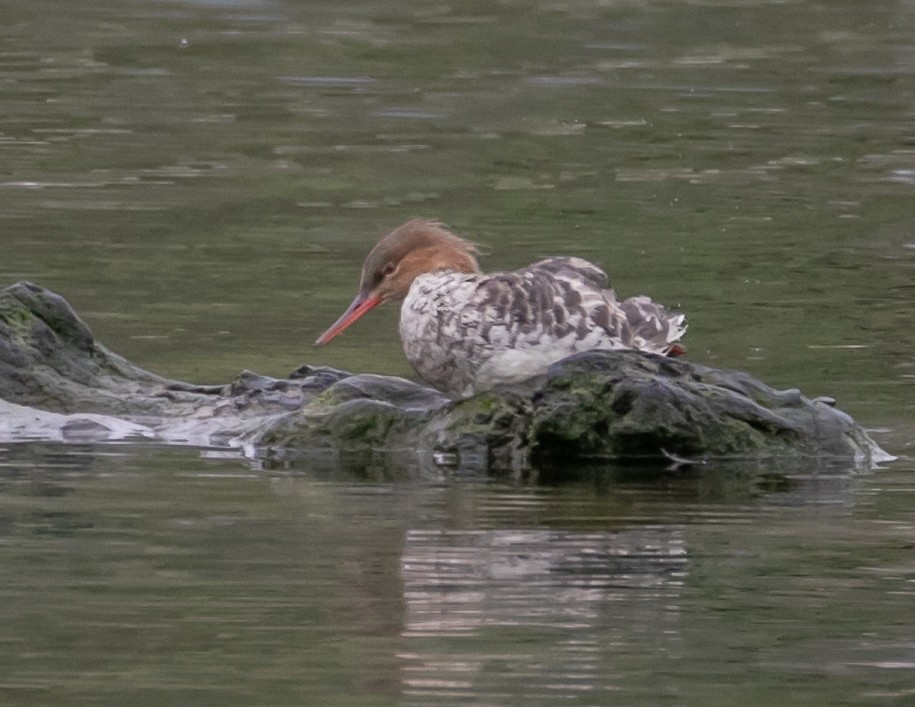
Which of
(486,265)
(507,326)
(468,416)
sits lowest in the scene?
(486,265)

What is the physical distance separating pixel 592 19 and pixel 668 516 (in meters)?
14.9

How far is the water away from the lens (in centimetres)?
624

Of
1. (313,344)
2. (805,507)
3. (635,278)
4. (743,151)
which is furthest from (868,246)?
(805,507)

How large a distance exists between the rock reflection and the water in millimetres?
16

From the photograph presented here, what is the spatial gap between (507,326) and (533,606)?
2482 mm

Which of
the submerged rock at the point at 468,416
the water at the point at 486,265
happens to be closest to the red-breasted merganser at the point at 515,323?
the submerged rock at the point at 468,416

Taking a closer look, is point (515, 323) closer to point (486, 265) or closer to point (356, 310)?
point (356, 310)

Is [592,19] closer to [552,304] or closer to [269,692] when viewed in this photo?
[552,304]

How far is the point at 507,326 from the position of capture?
8.95 meters

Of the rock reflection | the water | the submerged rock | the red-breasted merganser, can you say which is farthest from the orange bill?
the rock reflection

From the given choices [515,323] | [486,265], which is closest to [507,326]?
[515,323]

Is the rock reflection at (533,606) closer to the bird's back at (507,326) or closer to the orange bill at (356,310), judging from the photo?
the bird's back at (507,326)

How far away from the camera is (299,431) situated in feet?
29.5

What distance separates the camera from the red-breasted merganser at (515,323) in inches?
354
